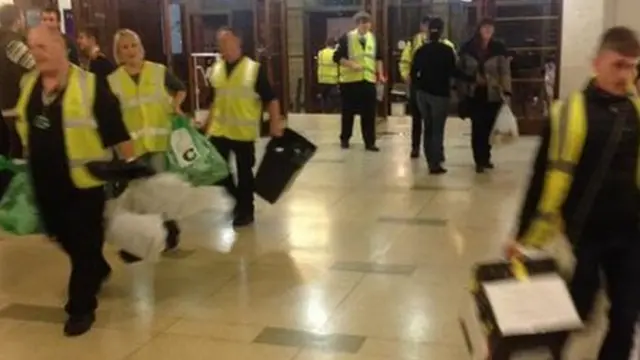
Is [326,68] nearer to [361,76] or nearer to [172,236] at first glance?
[361,76]

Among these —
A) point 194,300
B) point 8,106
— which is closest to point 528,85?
point 8,106

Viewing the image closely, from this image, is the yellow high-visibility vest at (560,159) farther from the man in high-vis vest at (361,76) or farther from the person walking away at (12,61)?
the man in high-vis vest at (361,76)

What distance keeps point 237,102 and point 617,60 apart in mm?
3470

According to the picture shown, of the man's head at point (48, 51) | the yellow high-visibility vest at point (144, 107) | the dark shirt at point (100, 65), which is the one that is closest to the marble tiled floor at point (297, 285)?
the yellow high-visibility vest at point (144, 107)

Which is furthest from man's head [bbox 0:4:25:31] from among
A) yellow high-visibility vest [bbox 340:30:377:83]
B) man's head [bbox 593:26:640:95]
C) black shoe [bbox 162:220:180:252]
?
man's head [bbox 593:26:640:95]

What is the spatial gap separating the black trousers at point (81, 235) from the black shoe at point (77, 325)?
0.03m

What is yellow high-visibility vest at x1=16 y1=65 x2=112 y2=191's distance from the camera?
158 inches

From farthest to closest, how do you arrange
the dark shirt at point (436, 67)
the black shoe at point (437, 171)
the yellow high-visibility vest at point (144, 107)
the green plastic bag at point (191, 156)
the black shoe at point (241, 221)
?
the black shoe at point (437, 171) < the dark shirt at point (436, 67) < the black shoe at point (241, 221) < the green plastic bag at point (191, 156) < the yellow high-visibility vest at point (144, 107)

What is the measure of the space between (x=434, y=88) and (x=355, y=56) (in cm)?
176

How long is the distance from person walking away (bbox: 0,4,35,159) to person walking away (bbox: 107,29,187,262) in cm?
108

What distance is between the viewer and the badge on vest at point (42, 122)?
4008mm

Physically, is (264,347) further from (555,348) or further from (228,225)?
(228,225)

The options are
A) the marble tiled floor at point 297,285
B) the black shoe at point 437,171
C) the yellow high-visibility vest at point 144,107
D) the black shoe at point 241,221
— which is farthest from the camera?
the black shoe at point 437,171

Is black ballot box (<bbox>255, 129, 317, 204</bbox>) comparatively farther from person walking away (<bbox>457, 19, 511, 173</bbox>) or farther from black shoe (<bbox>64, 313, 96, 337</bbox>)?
person walking away (<bbox>457, 19, 511, 173</bbox>)
